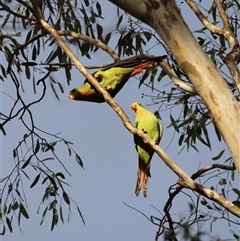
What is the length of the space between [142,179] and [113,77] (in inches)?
19.8

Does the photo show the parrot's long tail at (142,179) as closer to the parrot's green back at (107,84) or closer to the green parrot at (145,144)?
the green parrot at (145,144)

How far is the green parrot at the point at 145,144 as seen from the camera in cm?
307

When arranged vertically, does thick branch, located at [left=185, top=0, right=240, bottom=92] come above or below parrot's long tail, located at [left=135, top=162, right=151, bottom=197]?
above

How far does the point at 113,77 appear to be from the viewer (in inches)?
124

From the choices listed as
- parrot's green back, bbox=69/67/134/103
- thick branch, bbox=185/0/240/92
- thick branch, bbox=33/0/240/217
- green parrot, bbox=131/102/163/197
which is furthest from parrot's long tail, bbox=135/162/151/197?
thick branch, bbox=185/0/240/92

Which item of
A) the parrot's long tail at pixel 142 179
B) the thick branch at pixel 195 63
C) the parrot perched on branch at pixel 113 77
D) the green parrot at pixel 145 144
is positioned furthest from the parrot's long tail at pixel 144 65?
the thick branch at pixel 195 63

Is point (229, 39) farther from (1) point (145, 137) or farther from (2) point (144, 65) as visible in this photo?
(1) point (145, 137)

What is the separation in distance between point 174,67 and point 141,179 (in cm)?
75

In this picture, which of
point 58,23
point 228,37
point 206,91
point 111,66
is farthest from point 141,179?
point 58,23

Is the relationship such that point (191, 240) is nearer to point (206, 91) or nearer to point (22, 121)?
point (206, 91)

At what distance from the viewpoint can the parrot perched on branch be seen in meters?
3.09

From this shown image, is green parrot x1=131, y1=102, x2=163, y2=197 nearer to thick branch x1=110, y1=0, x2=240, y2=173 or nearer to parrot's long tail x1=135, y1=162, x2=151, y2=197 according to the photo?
parrot's long tail x1=135, y1=162, x2=151, y2=197

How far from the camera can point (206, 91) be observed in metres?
2.20

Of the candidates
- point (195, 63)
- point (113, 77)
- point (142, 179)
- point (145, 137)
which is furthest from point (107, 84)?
point (195, 63)
